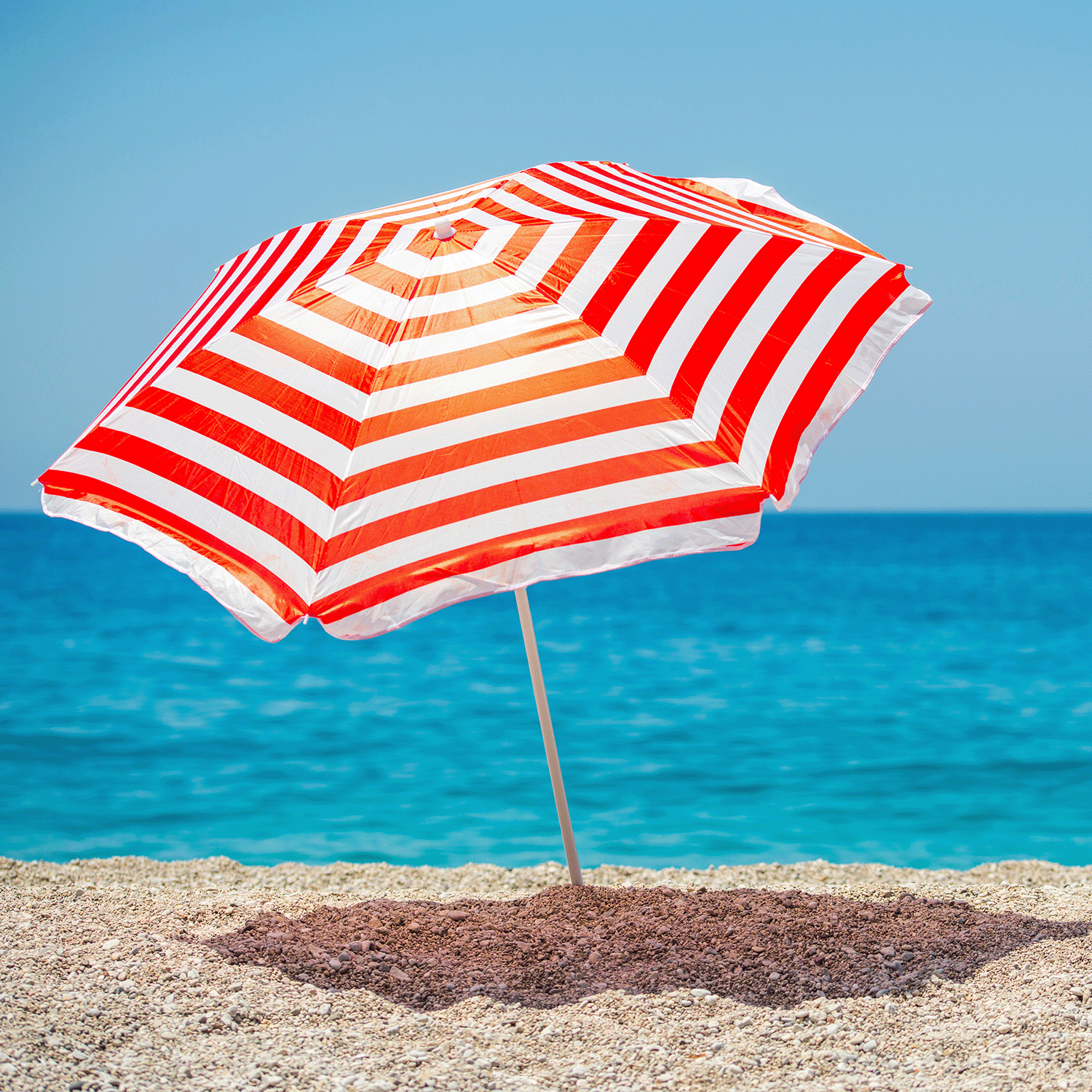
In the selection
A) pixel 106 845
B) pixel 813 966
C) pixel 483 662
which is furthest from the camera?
pixel 483 662

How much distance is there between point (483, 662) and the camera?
58.5ft

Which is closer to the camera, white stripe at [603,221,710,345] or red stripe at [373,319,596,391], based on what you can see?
red stripe at [373,319,596,391]

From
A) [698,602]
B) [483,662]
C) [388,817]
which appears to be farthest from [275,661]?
[698,602]

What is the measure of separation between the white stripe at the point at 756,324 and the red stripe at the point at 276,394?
110 cm

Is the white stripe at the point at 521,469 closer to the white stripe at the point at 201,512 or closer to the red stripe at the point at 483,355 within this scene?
the white stripe at the point at 201,512

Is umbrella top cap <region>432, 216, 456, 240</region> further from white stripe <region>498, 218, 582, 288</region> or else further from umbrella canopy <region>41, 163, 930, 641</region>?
white stripe <region>498, 218, 582, 288</region>

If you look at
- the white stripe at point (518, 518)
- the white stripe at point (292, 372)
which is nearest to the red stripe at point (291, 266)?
the white stripe at point (292, 372)

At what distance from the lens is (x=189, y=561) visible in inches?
116

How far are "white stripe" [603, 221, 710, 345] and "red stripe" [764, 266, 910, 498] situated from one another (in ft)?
1.74

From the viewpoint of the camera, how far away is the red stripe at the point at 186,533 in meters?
2.79

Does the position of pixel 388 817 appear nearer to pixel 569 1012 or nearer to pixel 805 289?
pixel 569 1012

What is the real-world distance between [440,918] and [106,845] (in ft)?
15.6

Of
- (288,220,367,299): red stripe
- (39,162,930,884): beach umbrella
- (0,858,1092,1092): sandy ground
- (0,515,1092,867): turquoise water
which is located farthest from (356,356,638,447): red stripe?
(0,515,1092,867): turquoise water

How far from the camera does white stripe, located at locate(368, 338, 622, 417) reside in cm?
293
